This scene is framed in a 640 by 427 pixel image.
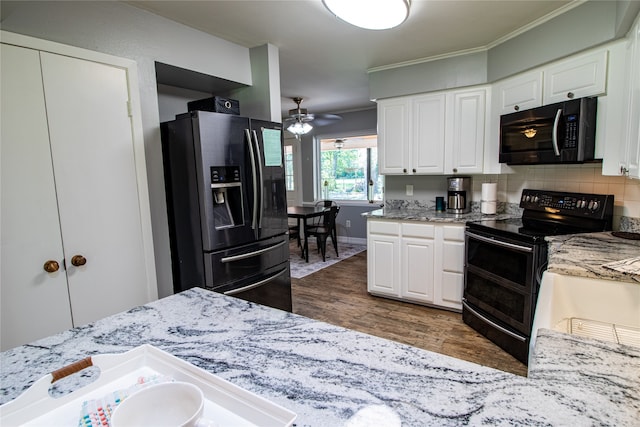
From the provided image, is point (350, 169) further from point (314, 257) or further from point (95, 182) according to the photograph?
point (95, 182)

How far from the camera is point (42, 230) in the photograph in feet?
5.65

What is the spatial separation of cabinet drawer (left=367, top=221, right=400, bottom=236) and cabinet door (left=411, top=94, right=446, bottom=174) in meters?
0.65

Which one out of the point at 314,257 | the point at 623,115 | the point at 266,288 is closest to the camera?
the point at 623,115

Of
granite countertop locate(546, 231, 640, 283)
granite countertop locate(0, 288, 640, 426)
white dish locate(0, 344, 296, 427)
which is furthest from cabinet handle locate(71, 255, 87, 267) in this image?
granite countertop locate(546, 231, 640, 283)

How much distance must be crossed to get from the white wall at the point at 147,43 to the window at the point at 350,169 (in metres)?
3.53

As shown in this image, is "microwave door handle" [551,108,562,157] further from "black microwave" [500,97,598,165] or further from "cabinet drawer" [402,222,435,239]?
"cabinet drawer" [402,222,435,239]

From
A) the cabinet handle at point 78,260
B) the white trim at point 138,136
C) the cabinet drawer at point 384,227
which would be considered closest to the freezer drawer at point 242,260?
the white trim at point 138,136

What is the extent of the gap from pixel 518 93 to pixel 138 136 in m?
2.86

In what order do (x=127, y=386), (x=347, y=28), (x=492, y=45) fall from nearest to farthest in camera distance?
(x=127, y=386) < (x=347, y=28) < (x=492, y=45)

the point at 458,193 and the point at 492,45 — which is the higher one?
the point at 492,45

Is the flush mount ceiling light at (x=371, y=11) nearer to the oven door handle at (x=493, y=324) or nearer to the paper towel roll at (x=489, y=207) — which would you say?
the paper towel roll at (x=489, y=207)

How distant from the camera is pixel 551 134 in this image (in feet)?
7.77

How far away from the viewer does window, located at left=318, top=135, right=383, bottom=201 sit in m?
5.97

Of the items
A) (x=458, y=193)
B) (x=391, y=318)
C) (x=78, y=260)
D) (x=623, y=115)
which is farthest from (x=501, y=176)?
(x=78, y=260)
